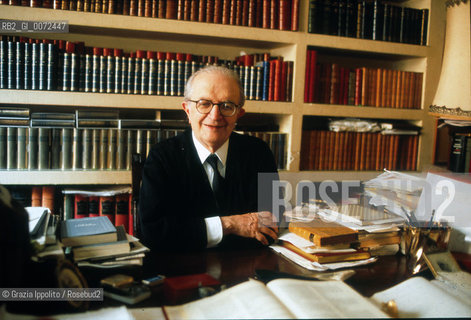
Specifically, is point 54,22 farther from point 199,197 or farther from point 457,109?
point 457,109

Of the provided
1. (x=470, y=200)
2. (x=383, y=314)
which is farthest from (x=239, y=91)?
(x=383, y=314)

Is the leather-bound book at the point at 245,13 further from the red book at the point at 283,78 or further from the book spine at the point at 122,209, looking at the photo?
the book spine at the point at 122,209

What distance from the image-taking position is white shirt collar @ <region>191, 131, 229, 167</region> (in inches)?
63.2

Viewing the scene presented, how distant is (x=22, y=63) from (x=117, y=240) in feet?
5.00

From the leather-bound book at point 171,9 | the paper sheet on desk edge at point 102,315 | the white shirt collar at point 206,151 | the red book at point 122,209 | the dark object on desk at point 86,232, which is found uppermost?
the leather-bound book at point 171,9

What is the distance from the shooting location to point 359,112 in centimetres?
264

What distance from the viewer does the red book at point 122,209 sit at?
2293mm

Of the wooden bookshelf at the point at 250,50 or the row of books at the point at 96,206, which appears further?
the row of books at the point at 96,206

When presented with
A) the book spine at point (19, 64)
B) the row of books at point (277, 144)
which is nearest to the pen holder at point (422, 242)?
the row of books at point (277, 144)

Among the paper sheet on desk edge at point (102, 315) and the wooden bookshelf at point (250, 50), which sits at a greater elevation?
the wooden bookshelf at point (250, 50)

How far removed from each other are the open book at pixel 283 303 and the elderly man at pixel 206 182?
467mm

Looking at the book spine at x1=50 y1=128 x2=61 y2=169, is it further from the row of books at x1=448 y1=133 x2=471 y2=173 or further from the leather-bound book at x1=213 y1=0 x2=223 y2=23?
the row of books at x1=448 y1=133 x2=471 y2=173

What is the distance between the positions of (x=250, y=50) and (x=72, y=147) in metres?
1.33

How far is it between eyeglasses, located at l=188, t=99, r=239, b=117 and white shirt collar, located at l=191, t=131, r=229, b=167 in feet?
0.46
